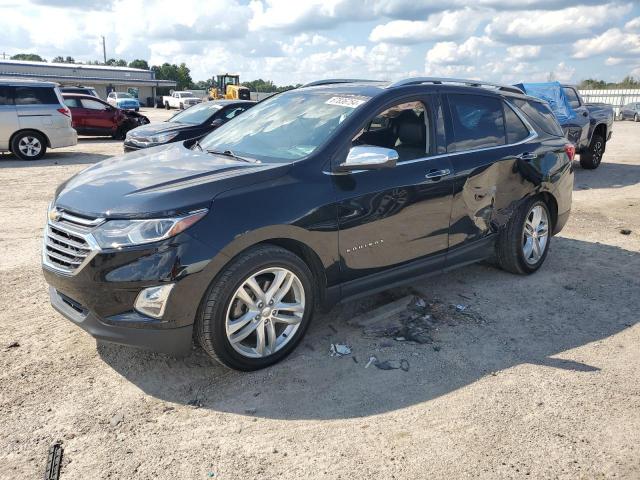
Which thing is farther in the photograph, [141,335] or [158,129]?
[158,129]

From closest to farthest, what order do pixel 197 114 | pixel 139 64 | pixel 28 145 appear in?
pixel 197 114, pixel 28 145, pixel 139 64

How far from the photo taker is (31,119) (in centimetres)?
1332

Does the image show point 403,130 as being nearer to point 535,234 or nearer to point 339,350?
point 339,350

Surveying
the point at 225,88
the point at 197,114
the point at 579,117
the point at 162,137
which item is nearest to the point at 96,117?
the point at 197,114

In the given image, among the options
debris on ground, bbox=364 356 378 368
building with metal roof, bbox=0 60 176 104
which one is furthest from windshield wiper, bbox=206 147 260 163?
building with metal roof, bbox=0 60 176 104

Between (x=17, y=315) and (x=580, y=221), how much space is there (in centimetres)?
720

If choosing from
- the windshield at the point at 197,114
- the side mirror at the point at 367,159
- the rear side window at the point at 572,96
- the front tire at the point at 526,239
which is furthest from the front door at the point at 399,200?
the rear side window at the point at 572,96

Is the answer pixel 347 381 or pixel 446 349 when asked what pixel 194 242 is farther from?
pixel 446 349

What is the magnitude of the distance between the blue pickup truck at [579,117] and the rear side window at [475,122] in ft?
24.2

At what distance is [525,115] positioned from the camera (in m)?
5.38

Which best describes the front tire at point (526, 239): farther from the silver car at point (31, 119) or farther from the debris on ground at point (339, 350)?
the silver car at point (31, 119)

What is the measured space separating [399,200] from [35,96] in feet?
40.9

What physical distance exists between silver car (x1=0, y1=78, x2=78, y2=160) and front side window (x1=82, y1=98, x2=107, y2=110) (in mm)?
4891

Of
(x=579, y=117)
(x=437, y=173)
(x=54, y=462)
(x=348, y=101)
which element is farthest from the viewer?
(x=579, y=117)
